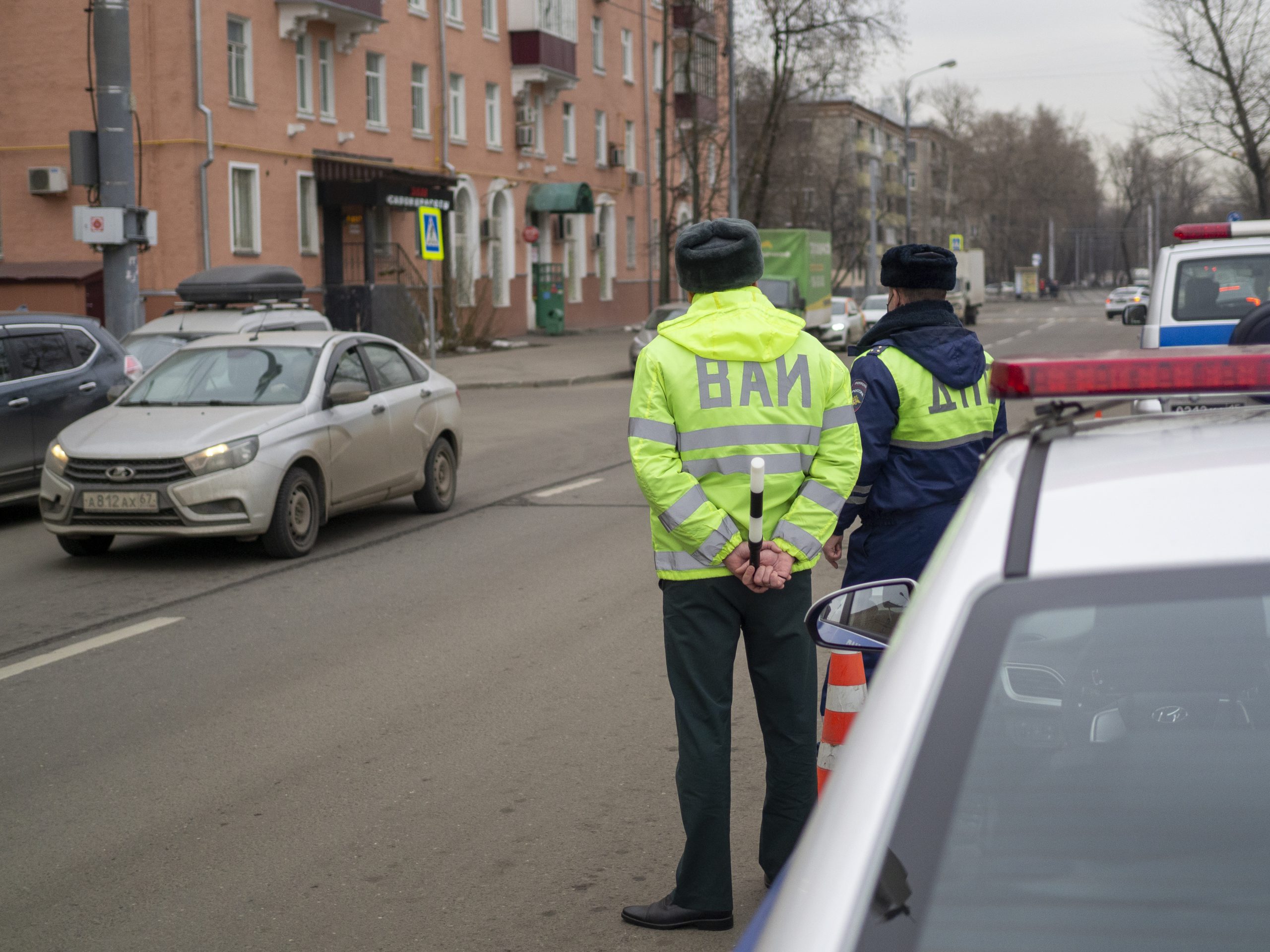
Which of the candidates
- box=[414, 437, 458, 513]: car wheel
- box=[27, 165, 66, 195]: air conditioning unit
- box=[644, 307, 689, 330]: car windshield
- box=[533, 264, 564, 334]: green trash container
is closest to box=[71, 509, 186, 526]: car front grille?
box=[414, 437, 458, 513]: car wheel

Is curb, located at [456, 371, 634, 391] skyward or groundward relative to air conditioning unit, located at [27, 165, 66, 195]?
groundward

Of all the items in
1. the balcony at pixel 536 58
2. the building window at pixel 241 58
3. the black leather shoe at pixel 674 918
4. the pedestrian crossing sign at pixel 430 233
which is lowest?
the black leather shoe at pixel 674 918

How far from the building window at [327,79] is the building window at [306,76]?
603 millimetres

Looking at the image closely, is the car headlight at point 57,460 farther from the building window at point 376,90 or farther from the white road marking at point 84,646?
the building window at point 376,90

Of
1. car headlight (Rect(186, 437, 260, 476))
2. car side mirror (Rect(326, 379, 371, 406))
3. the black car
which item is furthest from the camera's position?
the black car

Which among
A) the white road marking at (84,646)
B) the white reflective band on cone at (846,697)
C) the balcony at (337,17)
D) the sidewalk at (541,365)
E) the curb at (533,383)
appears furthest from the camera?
the balcony at (337,17)

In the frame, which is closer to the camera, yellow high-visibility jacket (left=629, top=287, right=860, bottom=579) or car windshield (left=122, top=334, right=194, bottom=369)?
yellow high-visibility jacket (left=629, top=287, right=860, bottom=579)

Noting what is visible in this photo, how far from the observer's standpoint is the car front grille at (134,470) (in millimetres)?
9711

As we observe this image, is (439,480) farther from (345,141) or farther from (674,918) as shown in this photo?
(345,141)

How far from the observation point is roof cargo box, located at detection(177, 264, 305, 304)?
16688 mm

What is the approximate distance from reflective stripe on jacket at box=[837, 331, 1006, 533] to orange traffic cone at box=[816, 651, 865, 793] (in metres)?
0.47

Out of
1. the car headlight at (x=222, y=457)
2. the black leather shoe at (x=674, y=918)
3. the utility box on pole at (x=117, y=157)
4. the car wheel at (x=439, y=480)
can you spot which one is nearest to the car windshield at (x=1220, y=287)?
the car wheel at (x=439, y=480)

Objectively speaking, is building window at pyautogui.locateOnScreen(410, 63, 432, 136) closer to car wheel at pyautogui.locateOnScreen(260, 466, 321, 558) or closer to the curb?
the curb

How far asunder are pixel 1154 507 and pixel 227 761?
464cm
